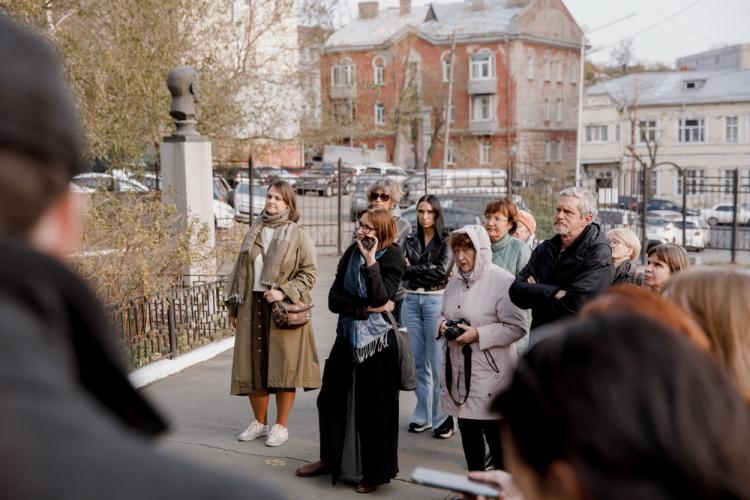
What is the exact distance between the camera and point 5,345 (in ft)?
2.66

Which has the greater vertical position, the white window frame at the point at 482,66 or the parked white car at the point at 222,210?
the white window frame at the point at 482,66

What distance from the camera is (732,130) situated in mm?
56812

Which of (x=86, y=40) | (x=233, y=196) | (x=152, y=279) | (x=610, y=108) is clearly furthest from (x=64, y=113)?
(x=610, y=108)

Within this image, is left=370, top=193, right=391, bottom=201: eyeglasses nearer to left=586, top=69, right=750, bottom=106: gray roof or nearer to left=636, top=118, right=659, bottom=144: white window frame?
left=586, top=69, right=750, bottom=106: gray roof

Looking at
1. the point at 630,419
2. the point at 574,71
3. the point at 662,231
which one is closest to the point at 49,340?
the point at 630,419

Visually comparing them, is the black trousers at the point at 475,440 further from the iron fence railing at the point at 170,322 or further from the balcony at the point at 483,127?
the balcony at the point at 483,127

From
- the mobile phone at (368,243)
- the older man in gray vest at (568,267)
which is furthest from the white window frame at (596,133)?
the mobile phone at (368,243)

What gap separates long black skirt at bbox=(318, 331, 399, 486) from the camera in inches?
236

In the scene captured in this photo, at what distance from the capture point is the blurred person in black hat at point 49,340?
31.2 inches

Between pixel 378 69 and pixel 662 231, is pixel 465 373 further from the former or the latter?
pixel 378 69

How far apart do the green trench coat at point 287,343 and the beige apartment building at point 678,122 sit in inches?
1970

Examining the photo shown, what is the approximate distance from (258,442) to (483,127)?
60450mm

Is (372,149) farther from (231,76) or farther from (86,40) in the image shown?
(86,40)

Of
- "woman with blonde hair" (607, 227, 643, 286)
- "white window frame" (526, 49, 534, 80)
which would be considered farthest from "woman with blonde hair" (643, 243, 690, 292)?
"white window frame" (526, 49, 534, 80)
